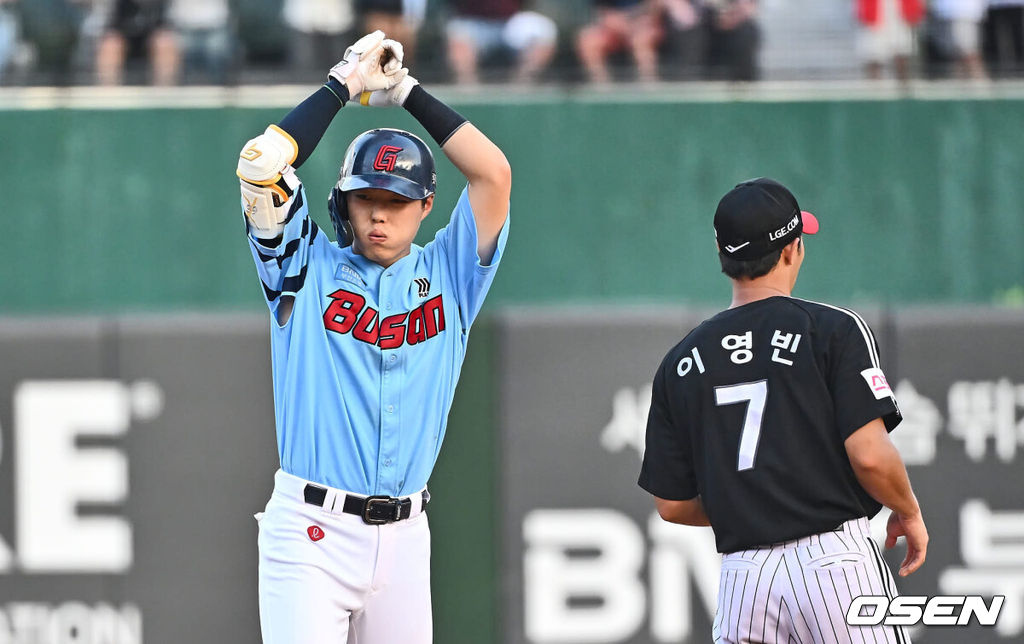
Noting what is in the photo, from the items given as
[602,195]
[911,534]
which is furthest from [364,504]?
[602,195]

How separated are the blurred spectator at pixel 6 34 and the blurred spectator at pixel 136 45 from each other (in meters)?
0.54

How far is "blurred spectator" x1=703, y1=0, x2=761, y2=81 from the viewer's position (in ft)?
27.8

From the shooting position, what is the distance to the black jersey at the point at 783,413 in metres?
3.41

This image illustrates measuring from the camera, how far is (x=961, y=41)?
8.56 metres

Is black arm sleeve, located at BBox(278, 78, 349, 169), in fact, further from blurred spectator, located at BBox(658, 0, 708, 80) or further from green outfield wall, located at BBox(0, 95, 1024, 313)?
blurred spectator, located at BBox(658, 0, 708, 80)

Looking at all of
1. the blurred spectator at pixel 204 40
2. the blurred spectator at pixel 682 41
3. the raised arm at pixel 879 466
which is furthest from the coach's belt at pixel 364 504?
the blurred spectator at pixel 682 41

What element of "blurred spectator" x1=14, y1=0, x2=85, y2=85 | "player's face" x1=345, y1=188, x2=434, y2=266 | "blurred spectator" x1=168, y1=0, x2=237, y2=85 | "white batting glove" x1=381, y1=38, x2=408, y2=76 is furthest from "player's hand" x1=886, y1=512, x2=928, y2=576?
"blurred spectator" x1=14, y1=0, x2=85, y2=85

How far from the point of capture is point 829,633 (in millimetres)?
3375

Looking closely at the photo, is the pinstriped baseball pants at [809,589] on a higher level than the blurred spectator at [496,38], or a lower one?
lower

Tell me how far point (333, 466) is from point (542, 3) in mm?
5552

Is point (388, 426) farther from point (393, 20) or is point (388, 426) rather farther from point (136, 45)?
point (136, 45)

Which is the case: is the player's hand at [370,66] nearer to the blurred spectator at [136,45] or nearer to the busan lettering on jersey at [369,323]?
the busan lettering on jersey at [369,323]

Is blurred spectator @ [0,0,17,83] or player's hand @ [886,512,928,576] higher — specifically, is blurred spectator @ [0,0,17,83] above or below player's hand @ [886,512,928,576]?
above

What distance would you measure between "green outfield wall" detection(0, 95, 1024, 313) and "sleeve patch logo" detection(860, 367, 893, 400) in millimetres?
4896
